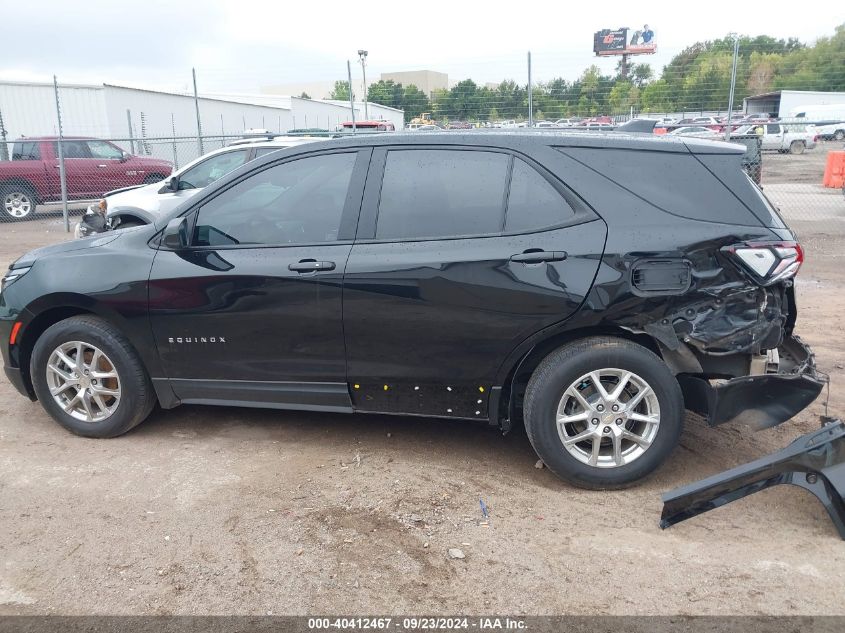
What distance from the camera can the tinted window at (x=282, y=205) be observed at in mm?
4012

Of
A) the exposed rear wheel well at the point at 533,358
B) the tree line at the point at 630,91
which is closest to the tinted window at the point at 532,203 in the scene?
the exposed rear wheel well at the point at 533,358

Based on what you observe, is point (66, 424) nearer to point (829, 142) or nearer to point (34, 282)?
point (34, 282)

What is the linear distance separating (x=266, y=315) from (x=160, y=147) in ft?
83.0

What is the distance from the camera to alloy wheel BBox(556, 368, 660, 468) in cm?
357

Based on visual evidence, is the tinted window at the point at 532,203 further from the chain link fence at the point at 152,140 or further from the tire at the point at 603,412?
the tire at the point at 603,412

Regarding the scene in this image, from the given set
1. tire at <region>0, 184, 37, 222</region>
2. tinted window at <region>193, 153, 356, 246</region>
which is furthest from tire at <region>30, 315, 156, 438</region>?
tire at <region>0, 184, 37, 222</region>

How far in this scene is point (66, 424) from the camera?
14.4 ft

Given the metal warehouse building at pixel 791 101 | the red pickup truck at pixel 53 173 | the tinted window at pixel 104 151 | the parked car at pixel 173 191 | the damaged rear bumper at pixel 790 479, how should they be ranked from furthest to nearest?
the metal warehouse building at pixel 791 101
the tinted window at pixel 104 151
the red pickup truck at pixel 53 173
the parked car at pixel 173 191
the damaged rear bumper at pixel 790 479

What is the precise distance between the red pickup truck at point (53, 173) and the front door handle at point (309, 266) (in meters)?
14.1

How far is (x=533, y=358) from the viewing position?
3785mm

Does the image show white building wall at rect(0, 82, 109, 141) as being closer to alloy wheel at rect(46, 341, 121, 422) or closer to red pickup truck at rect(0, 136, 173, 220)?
red pickup truck at rect(0, 136, 173, 220)

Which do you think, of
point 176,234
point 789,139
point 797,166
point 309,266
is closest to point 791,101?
point 789,139

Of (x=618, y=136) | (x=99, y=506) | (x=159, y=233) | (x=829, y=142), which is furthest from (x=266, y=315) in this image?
(x=829, y=142)

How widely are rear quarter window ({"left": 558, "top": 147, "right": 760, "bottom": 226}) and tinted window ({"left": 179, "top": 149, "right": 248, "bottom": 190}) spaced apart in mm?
6954
